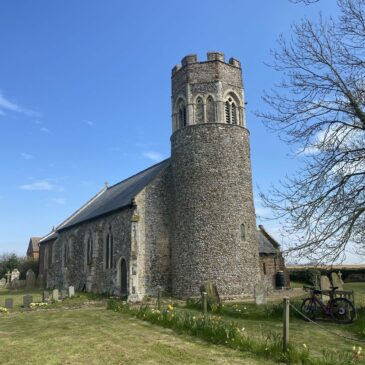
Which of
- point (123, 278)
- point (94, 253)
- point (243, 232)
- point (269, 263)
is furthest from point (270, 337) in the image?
point (269, 263)

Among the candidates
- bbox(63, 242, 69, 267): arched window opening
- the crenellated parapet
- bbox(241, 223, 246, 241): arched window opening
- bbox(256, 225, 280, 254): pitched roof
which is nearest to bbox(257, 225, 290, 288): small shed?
bbox(256, 225, 280, 254): pitched roof

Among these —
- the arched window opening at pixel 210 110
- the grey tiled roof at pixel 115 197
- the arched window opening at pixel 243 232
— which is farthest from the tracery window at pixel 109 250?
the arched window opening at pixel 210 110

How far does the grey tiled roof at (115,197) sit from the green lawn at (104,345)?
1108cm

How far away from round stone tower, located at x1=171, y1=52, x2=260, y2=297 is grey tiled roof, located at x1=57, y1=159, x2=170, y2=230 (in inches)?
115

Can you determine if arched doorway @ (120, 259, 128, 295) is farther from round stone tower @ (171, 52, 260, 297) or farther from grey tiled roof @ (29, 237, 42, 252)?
grey tiled roof @ (29, 237, 42, 252)

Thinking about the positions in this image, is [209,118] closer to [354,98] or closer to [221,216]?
[221,216]

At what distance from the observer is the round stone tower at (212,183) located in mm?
20406

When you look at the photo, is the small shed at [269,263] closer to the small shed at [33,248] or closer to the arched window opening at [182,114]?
the arched window opening at [182,114]

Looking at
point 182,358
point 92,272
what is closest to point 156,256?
point 92,272

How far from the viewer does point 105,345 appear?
909 centimetres

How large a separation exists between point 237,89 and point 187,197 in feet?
23.4

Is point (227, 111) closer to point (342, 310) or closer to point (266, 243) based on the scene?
point (266, 243)

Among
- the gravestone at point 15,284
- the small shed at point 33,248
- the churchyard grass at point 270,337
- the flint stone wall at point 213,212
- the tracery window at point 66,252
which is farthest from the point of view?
the small shed at point 33,248

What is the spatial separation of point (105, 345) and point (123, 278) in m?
14.3
